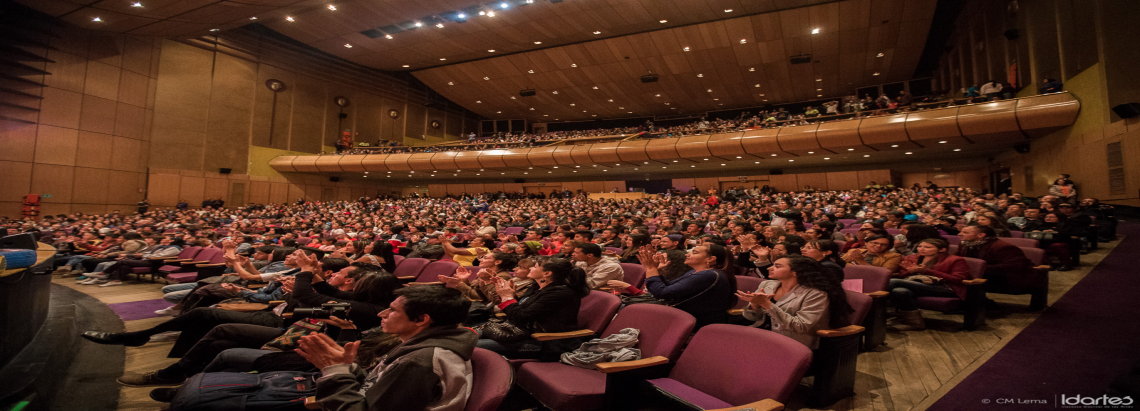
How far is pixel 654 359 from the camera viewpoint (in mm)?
1876

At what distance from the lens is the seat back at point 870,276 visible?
3061 mm

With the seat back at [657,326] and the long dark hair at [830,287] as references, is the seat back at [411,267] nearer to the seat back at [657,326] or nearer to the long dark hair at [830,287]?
the seat back at [657,326]

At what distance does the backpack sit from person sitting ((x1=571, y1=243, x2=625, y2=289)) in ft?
6.02

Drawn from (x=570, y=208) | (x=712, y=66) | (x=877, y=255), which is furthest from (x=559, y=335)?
(x=712, y=66)

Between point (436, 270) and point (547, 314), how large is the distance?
6.08ft

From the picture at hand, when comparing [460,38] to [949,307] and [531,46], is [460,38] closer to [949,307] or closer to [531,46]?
[531,46]

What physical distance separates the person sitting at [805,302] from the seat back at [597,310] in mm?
621

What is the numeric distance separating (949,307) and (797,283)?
1775mm

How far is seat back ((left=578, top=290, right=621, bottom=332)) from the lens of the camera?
2.39m

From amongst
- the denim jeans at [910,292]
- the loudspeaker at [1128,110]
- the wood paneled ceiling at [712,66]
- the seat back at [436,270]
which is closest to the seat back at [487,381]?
the seat back at [436,270]

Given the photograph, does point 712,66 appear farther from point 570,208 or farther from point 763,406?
point 763,406

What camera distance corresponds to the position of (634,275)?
11.6ft

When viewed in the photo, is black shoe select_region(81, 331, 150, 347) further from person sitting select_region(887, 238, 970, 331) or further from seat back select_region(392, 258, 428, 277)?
person sitting select_region(887, 238, 970, 331)

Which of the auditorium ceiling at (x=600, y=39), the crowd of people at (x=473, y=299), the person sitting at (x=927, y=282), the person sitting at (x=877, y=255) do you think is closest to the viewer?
the crowd of people at (x=473, y=299)
